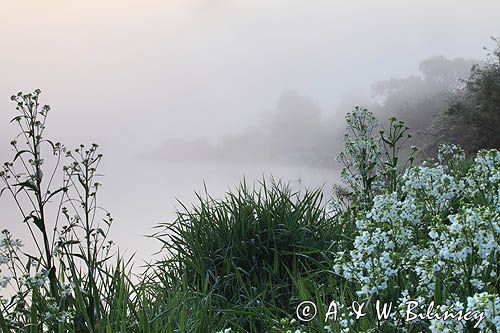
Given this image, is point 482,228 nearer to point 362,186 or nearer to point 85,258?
point 85,258

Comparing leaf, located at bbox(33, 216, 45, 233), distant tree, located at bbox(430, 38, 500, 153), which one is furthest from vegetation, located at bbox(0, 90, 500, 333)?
distant tree, located at bbox(430, 38, 500, 153)

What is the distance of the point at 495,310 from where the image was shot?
2.31 m

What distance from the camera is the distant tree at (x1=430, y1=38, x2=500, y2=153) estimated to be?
17.8 metres

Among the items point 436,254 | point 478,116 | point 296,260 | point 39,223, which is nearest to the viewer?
point 436,254

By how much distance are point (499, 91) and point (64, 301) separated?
17362 mm

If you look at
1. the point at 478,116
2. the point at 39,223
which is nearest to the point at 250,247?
the point at 39,223

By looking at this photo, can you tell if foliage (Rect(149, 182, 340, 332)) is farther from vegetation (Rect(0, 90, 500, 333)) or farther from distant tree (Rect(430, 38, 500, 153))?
distant tree (Rect(430, 38, 500, 153))

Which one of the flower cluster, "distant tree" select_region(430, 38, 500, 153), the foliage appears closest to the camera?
the flower cluster

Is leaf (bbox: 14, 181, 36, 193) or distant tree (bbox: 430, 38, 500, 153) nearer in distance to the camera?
leaf (bbox: 14, 181, 36, 193)

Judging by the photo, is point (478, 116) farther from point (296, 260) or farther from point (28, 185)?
point (28, 185)

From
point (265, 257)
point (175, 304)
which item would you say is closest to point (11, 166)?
point (175, 304)

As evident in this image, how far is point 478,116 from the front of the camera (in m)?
17.9

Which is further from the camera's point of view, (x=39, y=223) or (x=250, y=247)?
(x=250, y=247)

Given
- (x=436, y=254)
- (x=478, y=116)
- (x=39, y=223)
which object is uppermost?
(x=478, y=116)
